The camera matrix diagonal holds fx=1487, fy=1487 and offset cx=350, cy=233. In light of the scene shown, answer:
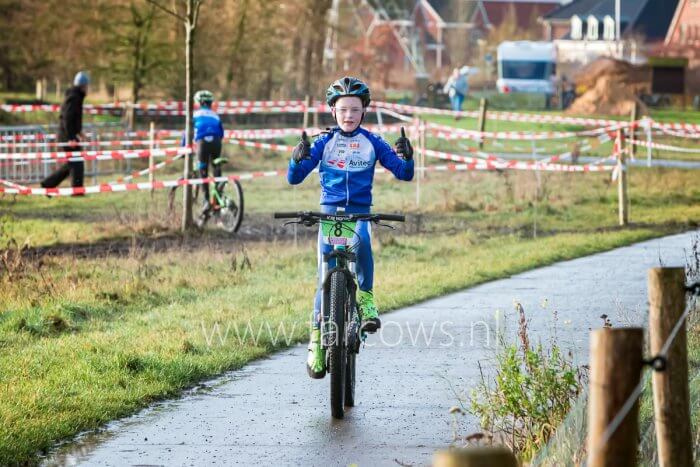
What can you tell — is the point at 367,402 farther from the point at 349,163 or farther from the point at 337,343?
the point at 349,163

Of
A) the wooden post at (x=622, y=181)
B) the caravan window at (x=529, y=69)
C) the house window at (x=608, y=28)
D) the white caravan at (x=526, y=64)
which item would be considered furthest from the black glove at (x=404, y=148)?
the house window at (x=608, y=28)

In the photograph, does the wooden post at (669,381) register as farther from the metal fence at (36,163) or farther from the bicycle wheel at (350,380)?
the metal fence at (36,163)

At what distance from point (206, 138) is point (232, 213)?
101 cm

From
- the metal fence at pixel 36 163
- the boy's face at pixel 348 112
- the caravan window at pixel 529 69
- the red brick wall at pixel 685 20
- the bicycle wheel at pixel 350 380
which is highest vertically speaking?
the red brick wall at pixel 685 20

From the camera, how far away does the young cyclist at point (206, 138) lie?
62.1ft

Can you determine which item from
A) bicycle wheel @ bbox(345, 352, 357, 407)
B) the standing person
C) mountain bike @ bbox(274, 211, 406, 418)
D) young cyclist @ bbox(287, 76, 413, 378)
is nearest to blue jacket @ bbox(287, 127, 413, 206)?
young cyclist @ bbox(287, 76, 413, 378)

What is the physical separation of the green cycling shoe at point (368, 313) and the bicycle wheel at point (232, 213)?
10090 millimetres

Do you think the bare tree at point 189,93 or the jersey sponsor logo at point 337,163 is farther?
the bare tree at point 189,93

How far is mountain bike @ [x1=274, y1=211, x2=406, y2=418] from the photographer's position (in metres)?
8.14

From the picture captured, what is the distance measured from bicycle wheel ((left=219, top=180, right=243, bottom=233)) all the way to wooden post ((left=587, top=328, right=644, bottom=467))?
47.0ft

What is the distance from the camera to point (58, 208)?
76.5ft

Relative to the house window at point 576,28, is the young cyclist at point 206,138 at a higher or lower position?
lower

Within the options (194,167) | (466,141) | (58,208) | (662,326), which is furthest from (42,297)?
(466,141)

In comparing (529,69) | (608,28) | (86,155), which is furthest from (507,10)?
(86,155)
